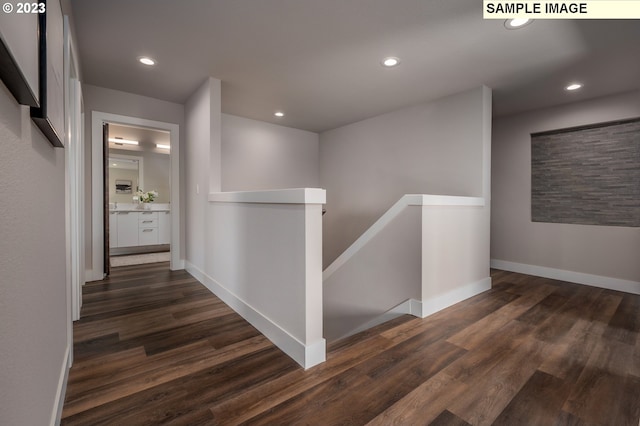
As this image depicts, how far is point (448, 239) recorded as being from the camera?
2.81m

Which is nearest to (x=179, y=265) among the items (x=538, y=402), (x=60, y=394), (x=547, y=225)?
(x=60, y=394)

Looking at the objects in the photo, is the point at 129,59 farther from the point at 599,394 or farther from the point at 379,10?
the point at 599,394

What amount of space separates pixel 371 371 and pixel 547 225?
3.81 meters

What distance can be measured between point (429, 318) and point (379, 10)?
2497 millimetres

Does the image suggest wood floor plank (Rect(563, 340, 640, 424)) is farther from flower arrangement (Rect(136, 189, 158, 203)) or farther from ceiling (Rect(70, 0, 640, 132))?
flower arrangement (Rect(136, 189, 158, 203))

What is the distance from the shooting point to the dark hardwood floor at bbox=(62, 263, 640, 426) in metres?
1.32

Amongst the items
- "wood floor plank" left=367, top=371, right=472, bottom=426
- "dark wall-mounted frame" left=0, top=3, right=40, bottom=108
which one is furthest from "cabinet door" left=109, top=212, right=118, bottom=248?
"wood floor plank" left=367, top=371, right=472, bottom=426

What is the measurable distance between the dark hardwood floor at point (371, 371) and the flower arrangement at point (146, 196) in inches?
173

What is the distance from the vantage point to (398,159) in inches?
166

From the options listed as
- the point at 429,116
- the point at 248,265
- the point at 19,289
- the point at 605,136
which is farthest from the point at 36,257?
the point at 605,136

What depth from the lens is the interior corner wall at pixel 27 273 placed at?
25.6 inches

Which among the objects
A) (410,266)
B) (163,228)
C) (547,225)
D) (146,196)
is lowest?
(410,266)

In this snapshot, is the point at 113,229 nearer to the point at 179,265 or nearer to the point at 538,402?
the point at 179,265

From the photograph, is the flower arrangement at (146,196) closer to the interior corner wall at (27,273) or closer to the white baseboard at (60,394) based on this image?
the white baseboard at (60,394)
